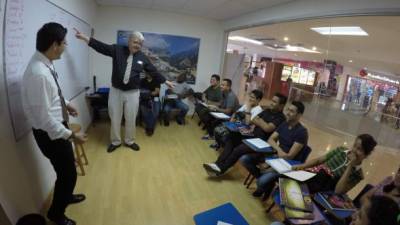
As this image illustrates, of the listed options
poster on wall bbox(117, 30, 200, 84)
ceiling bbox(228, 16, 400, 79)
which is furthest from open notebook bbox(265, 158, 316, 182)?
poster on wall bbox(117, 30, 200, 84)

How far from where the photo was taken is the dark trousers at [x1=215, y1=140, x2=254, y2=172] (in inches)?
116

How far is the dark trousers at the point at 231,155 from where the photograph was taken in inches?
116

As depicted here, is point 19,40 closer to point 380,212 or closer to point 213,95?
point 380,212

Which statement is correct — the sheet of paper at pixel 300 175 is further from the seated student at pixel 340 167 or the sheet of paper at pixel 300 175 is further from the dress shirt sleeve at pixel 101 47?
the dress shirt sleeve at pixel 101 47

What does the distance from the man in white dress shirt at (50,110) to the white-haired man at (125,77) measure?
147 cm

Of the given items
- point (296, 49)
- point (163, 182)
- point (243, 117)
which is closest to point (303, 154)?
point (243, 117)

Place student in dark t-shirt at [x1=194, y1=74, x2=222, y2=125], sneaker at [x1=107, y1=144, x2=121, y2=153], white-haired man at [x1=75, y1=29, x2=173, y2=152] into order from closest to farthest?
1. white-haired man at [x1=75, y1=29, x2=173, y2=152]
2. sneaker at [x1=107, y1=144, x2=121, y2=153]
3. student in dark t-shirt at [x1=194, y1=74, x2=222, y2=125]

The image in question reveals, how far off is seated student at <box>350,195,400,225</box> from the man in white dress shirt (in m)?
1.94

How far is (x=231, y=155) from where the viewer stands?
2.99 m

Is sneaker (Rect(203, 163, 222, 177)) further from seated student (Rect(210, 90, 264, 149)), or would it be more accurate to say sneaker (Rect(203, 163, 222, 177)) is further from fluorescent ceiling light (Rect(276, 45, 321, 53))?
fluorescent ceiling light (Rect(276, 45, 321, 53))

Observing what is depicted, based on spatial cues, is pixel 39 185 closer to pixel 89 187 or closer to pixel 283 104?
pixel 89 187

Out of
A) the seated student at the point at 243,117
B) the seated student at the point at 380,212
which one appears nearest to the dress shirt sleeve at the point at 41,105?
the seated student at the point at 380,212

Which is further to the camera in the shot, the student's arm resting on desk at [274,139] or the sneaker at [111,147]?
the sneaker at [111,147]

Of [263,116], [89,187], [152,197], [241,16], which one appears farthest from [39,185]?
[241,16]
